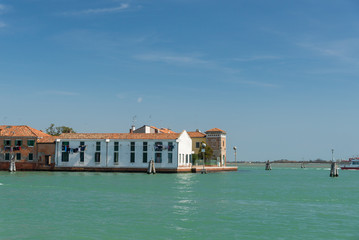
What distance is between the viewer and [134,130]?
86625 mm

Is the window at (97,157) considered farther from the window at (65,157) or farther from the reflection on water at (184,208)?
the reflection on water at (184,208)

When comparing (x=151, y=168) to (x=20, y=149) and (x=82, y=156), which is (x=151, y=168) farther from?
(x=20, y=149)

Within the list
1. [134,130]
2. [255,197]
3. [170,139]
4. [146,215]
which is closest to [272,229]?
[146,215]

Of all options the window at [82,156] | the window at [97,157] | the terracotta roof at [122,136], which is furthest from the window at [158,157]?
the window at [82,156]

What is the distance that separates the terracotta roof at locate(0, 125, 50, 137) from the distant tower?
108 ft

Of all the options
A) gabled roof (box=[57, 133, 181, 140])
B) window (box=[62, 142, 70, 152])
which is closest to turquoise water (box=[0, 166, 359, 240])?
gabled roof (box=[57, 133, 181, 140])

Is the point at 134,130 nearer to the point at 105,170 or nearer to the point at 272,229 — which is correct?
the point at 105,170

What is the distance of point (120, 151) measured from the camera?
71812 mm

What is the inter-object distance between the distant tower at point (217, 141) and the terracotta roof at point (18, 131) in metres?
33.0

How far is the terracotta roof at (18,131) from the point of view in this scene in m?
75.4

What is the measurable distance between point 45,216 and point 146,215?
16.0ft

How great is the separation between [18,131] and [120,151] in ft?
59.0

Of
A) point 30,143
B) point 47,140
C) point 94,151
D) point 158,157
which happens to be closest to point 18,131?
point 30,143

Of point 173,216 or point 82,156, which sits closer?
point 173,216
